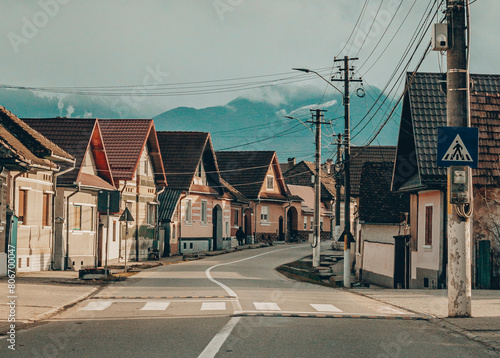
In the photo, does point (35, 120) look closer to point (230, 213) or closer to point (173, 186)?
point (173, 186)

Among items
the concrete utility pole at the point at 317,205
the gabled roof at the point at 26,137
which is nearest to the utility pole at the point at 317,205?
the concrete utility pole at the point at 317,205

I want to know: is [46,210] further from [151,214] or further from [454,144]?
[454,144]

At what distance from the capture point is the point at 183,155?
5269 centimetres

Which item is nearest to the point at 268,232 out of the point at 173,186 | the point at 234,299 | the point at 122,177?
the point at 173,186

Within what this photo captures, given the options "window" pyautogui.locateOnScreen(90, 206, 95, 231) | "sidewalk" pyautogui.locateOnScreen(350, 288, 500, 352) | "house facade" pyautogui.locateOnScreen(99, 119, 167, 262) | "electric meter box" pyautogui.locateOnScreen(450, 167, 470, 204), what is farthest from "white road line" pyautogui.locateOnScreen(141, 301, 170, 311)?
"house facade" pyautogui.locateOnScreen(99, 119, 167, 262)

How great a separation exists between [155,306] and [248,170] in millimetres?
57003

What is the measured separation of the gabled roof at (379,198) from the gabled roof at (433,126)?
5.00m

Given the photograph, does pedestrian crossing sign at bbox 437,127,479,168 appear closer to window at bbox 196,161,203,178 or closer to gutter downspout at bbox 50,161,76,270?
gutter downspout at bbox 50,161,76,270

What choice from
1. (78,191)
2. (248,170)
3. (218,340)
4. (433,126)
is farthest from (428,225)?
(248,170)

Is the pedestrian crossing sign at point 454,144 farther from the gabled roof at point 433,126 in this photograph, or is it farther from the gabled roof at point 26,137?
the gabled roof at point 26,137

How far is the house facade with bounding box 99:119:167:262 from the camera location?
41025mm

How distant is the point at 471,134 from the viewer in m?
13.8

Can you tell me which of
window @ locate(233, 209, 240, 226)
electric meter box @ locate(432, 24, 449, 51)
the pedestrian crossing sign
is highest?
electric meter box @ locate(432, 24, 449, 51)

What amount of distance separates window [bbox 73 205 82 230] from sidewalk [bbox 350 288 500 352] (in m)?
16.8
